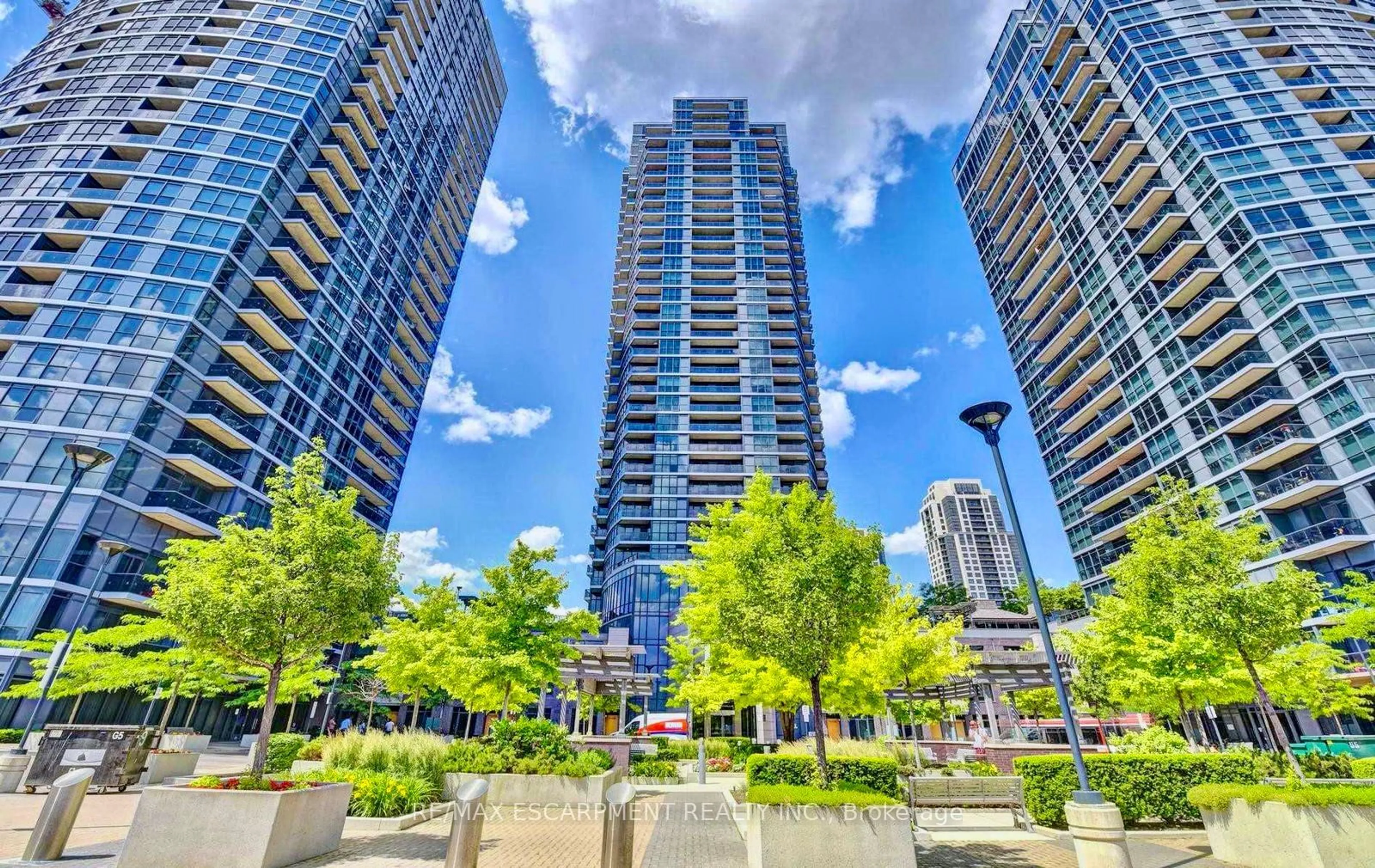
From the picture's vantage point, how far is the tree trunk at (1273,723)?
33.1 feet

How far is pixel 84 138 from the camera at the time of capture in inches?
1583

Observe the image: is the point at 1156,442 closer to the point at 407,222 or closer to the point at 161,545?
the point at 161,545

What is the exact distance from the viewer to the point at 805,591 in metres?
10.7

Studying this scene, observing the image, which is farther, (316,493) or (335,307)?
(335,307)

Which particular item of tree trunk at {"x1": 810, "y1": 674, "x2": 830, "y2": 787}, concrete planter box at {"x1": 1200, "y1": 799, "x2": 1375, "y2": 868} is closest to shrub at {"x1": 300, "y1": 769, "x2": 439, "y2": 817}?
tree trunk at {"x1": 810, "y1": 674, "x2": 830, "y2": 787}

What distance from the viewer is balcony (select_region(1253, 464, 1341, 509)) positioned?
31.1m

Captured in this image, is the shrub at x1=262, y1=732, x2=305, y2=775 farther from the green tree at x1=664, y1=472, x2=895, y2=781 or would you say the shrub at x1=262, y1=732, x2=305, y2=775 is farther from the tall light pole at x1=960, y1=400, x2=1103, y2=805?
the tall light pole at x1=960, y1=400, x2=1103, y2=805

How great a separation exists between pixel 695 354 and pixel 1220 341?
156 feet

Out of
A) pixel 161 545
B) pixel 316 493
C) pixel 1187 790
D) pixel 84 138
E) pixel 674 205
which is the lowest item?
pixel 1187 790

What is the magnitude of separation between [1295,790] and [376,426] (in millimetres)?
57488

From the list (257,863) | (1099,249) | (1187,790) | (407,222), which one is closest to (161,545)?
(257,863)

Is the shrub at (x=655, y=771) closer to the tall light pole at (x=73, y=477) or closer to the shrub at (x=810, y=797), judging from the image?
the shrub at (x=810, y=797)

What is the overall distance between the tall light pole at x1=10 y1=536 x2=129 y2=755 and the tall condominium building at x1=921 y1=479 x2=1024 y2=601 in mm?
180028

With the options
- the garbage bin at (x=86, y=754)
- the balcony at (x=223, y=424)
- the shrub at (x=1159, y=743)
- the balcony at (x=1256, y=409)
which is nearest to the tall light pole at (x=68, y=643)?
the garbage bin at (x=86, y=754)
